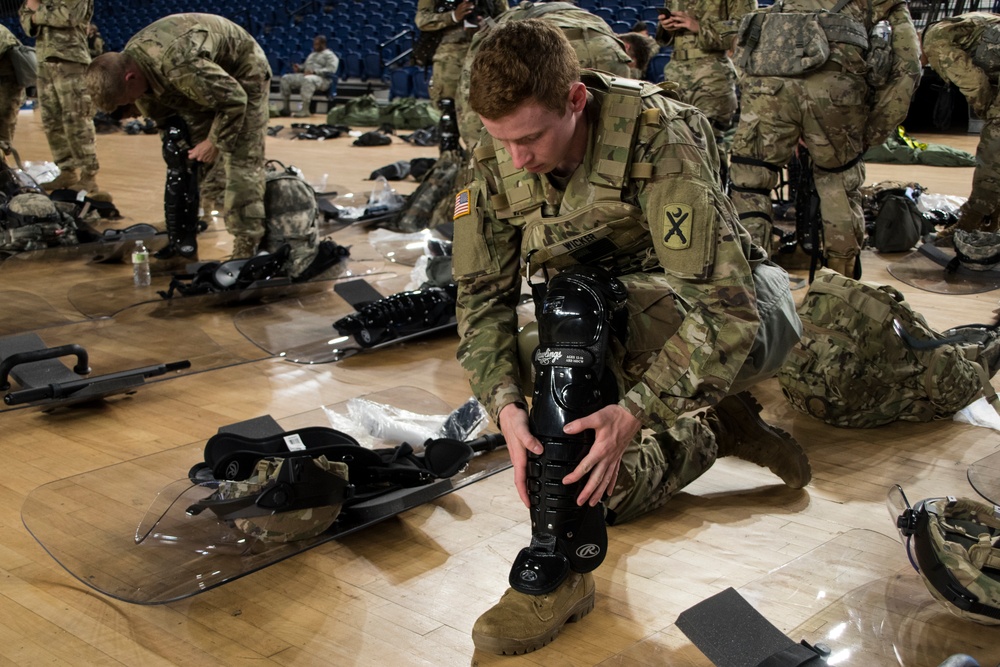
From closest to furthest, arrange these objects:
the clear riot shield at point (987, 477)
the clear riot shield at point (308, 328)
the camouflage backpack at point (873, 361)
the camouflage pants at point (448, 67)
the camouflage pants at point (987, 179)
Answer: the clear riot shield at point (987, 477), the camouflage backpack at point (873, 361), the clear riot shield at point (308, 328), the camouflage pants at point (987, 179), the camouflage pants at point (448, 67)

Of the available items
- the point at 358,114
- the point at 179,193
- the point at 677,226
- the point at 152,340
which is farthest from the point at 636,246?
the point at 358,114

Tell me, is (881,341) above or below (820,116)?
below

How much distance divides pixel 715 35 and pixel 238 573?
4.31 metres

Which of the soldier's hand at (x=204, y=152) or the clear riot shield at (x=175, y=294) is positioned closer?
the clear riot shield at (x=175, y=294)

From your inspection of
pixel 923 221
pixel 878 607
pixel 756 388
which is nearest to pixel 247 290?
pixel 756 388

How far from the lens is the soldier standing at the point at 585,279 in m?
1.76

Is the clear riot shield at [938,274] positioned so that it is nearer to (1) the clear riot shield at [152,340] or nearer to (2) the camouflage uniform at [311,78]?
(1) the clear riot shield at [152,340]

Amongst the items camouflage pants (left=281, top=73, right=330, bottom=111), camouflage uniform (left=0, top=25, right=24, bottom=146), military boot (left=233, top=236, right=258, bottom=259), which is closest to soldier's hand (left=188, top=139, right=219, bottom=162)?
military boot (left=233, top=236, right=258, bottom=259)

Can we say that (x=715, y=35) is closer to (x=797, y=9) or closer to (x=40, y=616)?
(x=797, y=9)

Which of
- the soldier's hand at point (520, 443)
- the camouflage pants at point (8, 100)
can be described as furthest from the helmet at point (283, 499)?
the camouflage pants at point (8, 100)

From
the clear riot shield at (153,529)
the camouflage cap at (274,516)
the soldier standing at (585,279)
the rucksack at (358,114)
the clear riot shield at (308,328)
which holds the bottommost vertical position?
the rucksack at (358,114)

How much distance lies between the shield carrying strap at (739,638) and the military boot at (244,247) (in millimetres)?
3672

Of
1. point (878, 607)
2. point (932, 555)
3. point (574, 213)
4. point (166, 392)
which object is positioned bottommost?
point (166, 392)

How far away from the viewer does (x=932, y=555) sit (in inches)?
73.0
